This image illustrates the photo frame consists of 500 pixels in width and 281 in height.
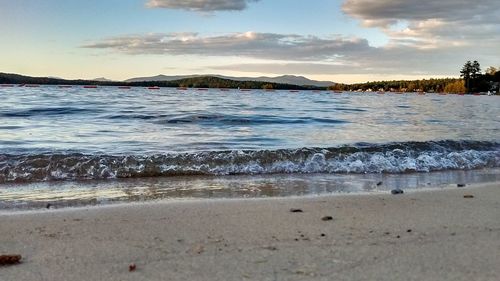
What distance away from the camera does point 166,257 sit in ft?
14.0

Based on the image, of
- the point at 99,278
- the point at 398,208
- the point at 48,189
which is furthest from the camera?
the point at 48,189

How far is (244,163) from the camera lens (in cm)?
1054

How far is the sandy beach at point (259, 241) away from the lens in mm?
3928

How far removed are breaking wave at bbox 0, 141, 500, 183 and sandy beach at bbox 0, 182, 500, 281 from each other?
3.15 m

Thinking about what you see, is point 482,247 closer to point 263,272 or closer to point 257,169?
point 263,272

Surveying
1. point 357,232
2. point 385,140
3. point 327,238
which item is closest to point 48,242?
point 327,238

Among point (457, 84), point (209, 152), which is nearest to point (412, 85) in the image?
point (457, 84)

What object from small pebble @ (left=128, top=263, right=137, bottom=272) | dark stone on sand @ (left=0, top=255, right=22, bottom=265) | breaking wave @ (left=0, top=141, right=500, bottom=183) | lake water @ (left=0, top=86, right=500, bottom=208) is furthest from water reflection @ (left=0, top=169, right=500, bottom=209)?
small pebble @ (left=128, top=263, right=137, bottom=272)

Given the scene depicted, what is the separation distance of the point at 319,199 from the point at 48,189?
405 cm

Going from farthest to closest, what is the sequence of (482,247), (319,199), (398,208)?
(319,199) < (398,208) < (482,247)

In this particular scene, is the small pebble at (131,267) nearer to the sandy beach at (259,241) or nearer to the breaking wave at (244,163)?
the sandy beach at (259,241)

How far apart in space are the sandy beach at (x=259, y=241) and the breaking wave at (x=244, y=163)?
315cm

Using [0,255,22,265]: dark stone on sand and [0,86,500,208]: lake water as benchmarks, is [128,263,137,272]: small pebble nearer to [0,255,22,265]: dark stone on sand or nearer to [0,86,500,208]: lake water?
[0,255,22,265]: dark stone on sand

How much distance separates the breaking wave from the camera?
9.44 meters
